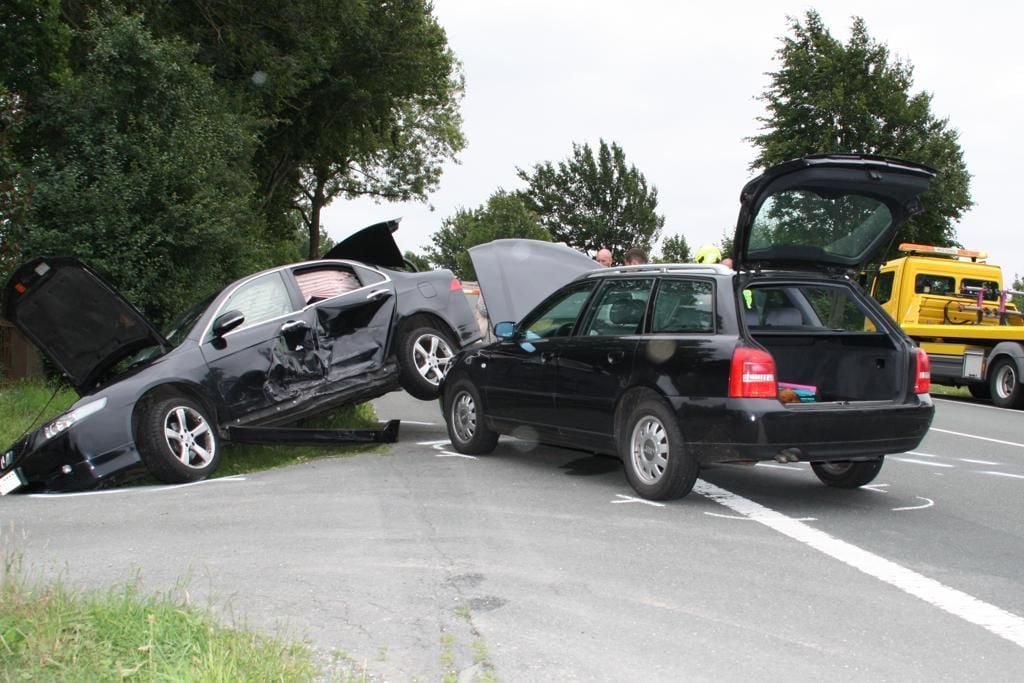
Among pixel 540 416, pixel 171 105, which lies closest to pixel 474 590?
pixel 540 416

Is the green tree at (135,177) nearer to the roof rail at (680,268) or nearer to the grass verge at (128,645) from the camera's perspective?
the roof rail at (680,268)

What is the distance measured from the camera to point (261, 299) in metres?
9.65

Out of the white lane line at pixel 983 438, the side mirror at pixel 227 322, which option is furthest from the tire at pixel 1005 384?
the side mirror at pixel 227 322

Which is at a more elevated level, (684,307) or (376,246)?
(376,246)

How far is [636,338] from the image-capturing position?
7.34m

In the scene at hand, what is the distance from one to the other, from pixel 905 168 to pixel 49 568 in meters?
5.86

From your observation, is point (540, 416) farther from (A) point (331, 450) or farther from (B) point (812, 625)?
(B) point (812, 625)

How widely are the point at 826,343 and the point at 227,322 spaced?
15.8ft

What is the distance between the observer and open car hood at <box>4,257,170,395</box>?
875cm

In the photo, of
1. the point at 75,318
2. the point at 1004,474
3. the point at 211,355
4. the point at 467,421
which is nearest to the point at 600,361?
the point at 467,421

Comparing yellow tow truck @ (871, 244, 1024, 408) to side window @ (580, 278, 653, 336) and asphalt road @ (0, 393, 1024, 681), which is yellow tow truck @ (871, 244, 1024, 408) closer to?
asphalt road @ (0, 393, 1024, 681)

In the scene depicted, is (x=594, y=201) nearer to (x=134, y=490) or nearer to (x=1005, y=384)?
(x=1005, y=384)

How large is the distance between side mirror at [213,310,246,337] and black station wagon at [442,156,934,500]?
98.4 inches

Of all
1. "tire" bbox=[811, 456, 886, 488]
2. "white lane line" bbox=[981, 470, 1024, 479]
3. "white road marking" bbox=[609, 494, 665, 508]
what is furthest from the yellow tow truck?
"white road marking" bbox=[609, 494, 665, 508]
